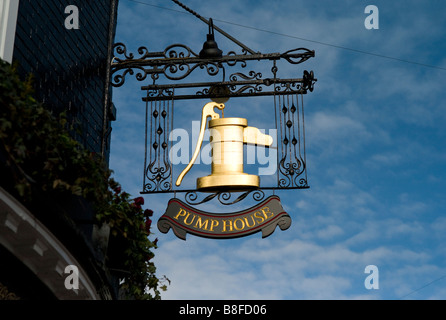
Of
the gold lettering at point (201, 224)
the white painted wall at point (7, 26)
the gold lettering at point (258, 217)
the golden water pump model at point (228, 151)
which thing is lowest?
the gold lettering at point (201, 224)

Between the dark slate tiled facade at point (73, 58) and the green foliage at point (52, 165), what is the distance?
56 cm

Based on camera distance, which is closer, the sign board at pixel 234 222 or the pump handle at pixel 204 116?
the sign board at pixel 234 222

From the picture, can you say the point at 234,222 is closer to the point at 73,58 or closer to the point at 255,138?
the point at 255,138

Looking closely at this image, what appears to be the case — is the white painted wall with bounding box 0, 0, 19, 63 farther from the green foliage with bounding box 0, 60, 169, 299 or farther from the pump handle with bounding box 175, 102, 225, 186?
the pump handle with bounding box 175, 102, 225, 186

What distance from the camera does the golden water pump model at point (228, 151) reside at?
Result: 25.0 feet

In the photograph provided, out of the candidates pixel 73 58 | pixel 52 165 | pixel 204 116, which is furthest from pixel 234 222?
pixel 73 58

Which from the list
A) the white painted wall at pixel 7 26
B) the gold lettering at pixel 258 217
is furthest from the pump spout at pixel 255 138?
the white painted wall at pixel 7 26

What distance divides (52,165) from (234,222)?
2.69 meters

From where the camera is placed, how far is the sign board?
739cm

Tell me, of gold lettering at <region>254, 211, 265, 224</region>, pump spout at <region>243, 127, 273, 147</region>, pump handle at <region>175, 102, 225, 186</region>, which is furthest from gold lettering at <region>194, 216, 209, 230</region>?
pump spout at <region>243, 127, 273, 147</region>

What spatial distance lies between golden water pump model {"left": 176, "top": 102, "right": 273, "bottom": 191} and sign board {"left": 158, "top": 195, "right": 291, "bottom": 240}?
0.34 metres

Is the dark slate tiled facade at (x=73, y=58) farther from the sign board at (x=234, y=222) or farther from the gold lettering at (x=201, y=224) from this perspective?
the gold lettering at (x=201, y=224)
